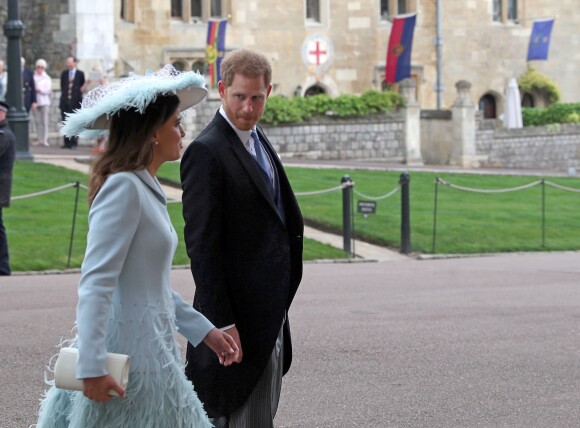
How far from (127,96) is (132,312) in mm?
719

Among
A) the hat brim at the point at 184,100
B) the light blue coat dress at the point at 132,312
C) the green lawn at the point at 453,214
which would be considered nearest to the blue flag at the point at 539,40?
the green lawn at the point at 453,214

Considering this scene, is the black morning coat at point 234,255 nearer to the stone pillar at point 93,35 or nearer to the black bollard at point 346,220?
the black bollard at point 346,220

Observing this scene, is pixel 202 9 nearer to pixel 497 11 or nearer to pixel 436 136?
pixel 436 136

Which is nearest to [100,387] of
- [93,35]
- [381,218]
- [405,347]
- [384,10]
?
[405,347]

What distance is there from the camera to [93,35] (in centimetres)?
3812

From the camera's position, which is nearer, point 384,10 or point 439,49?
point 439,49

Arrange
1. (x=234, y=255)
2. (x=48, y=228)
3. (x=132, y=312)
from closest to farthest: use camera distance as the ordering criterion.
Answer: (x=132, y=312)
(x=234, y=255)
(x=48, y=228)

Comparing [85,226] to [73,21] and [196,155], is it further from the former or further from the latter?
[73,21]

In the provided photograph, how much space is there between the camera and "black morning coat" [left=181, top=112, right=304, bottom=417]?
554cm

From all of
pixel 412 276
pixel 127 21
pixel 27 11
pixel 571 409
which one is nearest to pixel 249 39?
pixel 127 21

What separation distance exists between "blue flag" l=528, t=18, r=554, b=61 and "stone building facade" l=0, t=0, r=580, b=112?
5.62 feet

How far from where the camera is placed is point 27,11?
39.1 m

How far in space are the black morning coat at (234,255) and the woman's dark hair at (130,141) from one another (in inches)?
30.6

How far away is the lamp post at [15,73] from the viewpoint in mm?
24594
